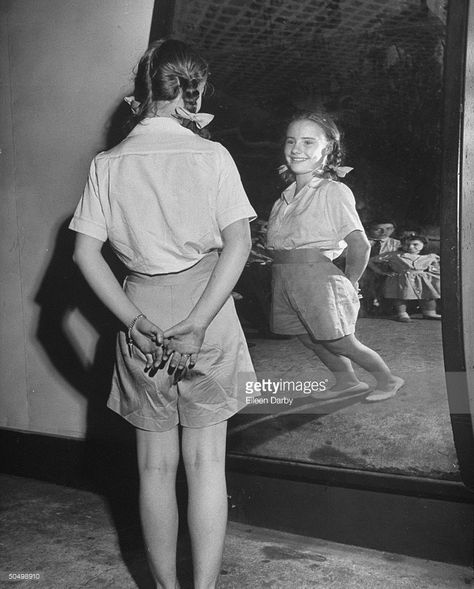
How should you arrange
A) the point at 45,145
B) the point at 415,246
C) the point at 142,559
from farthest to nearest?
the point at 45,145 → the point at 142,559 → the point at 415,246

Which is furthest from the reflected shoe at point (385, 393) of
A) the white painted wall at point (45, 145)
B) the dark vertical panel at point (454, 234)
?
the white painted wall at point (45, 145)

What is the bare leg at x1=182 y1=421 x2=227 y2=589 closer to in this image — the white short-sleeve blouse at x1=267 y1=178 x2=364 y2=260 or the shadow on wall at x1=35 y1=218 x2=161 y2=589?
the white short-sleeve blouse at x1=267 y1=178 x2=364 y2=260

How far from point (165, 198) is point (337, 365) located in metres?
0.76

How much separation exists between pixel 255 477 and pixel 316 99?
1220 millimetres

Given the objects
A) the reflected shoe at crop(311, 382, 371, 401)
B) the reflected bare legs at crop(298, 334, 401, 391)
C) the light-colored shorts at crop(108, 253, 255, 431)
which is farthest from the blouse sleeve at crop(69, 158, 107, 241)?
the reflected shoe at crop(311, 382, 371, 401)

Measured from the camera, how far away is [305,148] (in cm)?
194

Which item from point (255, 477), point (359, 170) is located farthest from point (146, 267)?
point (255, 477)

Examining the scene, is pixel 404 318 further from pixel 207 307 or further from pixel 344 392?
pixel 207 307

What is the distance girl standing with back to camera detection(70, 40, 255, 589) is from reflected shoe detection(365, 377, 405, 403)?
1.66 ft

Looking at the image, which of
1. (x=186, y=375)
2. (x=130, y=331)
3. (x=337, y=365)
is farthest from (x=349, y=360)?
(x=130, y=331)

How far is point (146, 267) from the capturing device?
5.28 feet

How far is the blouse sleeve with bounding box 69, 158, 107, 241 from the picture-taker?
162 centimetres

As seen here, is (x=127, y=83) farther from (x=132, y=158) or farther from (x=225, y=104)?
(x=132, y=158)

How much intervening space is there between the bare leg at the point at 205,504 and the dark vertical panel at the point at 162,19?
1.30 metres
